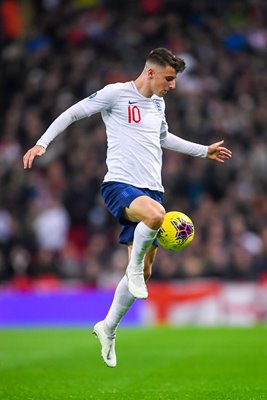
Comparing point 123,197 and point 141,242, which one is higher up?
point 123,197

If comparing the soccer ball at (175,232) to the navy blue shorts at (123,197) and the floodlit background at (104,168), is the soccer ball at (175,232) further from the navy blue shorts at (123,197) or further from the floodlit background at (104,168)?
the floodlit background at (104,168)

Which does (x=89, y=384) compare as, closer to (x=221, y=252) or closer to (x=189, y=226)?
(x=189, y=226)

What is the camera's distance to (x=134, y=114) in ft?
30.6

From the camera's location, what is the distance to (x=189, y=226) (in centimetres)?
923

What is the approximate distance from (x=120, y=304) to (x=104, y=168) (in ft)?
35.1

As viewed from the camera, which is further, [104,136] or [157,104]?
[104,136]

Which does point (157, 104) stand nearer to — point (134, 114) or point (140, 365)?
point (134, 114)

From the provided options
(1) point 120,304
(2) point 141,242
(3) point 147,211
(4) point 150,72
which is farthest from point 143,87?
(1) point 120,304

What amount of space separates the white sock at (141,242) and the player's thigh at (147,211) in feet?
0.20

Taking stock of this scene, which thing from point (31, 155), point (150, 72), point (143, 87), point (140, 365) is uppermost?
point (150, 72)

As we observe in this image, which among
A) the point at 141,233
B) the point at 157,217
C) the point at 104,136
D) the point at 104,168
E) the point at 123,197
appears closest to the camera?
the point at 157,217

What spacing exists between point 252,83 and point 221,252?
4.77 metres

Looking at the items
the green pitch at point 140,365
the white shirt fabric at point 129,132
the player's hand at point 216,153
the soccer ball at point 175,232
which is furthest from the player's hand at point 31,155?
the green pitch at point 140,365

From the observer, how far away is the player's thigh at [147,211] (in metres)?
8.80
